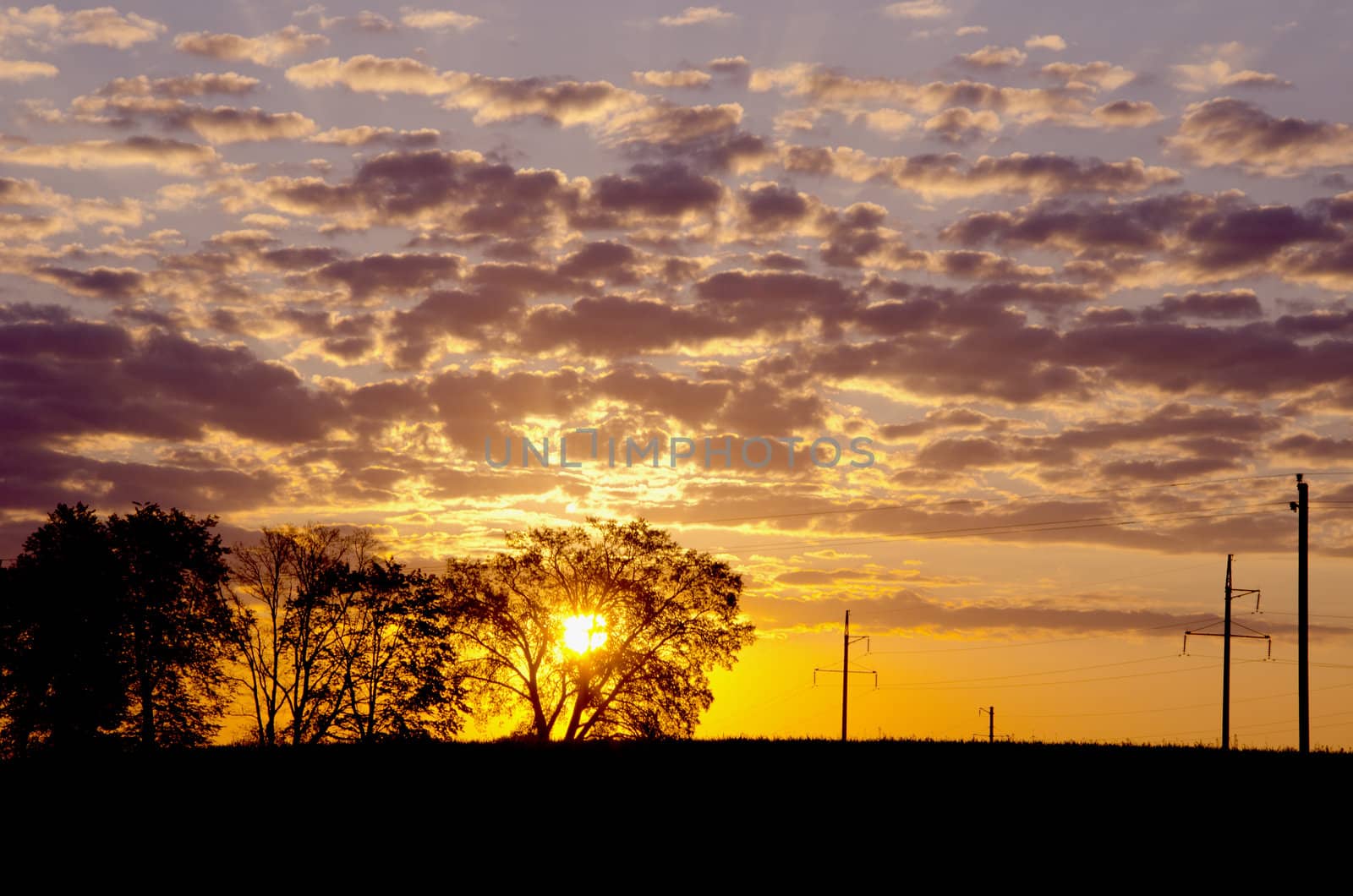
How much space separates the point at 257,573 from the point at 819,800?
47751mm

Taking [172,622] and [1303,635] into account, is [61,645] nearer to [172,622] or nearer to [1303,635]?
[172,622]

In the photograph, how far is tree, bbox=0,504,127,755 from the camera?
53656 millimetres

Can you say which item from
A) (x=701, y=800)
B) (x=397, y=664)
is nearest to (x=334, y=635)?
(x=397, y=664)

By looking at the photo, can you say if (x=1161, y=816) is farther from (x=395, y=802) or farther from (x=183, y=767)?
(x=183, y=767)

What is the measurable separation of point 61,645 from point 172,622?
4.88 m

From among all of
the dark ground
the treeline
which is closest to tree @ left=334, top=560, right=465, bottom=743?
the treeline

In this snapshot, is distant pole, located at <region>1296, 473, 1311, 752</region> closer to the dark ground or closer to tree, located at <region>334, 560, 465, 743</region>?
the dark ground

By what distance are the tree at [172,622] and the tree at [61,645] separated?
1010mm

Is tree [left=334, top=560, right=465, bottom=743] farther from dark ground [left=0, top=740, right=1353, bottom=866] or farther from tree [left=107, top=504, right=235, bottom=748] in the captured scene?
dark ground [left=0, top=740, right=1353, bottom=866]

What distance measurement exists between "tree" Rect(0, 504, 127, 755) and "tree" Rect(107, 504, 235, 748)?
1.01 metres

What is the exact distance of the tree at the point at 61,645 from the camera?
5366 centimetres

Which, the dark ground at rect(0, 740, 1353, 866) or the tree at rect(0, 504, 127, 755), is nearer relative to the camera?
the dark ground at rect(0, 740, 1353, 866)

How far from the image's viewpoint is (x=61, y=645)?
180 feet

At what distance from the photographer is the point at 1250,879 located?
1745cm
